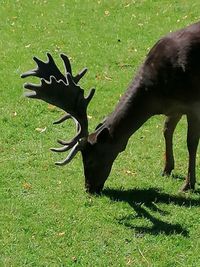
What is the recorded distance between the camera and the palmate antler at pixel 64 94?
6719 mm

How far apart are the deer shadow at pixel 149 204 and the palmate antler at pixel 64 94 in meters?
0.78

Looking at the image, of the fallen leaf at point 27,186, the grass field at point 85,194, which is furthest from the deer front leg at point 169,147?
the fallen leaf at point 27,186

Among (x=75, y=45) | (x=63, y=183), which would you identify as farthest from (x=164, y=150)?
(x=75, y=45)

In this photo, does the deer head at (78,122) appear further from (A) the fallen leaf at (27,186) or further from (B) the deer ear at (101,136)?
(A) the fallen leaf at (27,186)

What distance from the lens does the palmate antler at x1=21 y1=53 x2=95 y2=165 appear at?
6719 mm

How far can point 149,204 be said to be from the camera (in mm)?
7219

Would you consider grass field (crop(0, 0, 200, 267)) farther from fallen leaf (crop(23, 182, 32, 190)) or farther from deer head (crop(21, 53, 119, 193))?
deer head (crop(21, 53, 119, 193))

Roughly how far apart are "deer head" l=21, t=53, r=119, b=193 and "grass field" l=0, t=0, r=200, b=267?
323 millimetres

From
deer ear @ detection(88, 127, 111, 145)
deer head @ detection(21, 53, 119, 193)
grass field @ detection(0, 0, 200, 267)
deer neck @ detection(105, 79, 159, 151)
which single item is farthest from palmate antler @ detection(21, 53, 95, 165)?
grass field @ detection(0, 0, 200, 267)

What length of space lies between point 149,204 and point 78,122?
46.4 inches

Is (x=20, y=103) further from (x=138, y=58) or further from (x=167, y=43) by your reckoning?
(x=167, y=43)

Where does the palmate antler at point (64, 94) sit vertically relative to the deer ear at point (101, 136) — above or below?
above

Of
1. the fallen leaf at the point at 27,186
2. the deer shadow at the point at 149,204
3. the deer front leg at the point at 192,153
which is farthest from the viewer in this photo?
the fallen leaf at the point at 27,186

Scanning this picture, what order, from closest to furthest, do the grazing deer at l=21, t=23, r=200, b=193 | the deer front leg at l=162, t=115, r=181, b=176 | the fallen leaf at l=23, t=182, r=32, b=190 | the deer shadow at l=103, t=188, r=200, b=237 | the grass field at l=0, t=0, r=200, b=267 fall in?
the grass field at l=0, t=0, r=200, b=267
the deer shadow at l=103, t=188, r=200, b=237
the grazing deer at l=21, t=23, r=200, b=193
the fallen leaf at l=23, t=182, r=32, b=190
the deer front leg at l=162, t=115, r=181, b=176
